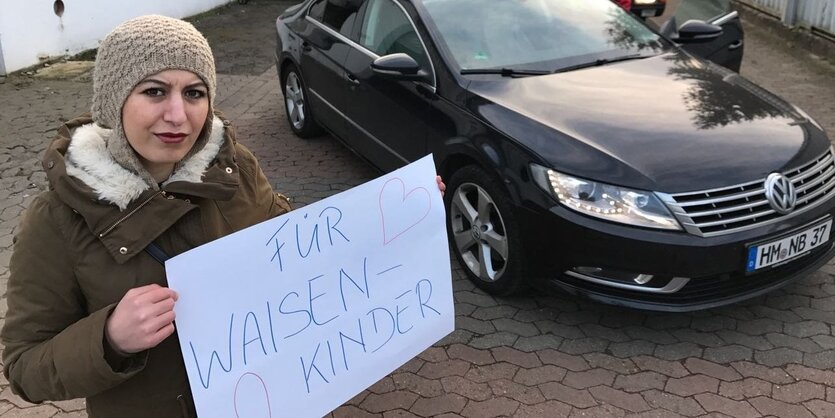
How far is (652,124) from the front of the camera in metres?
3.25

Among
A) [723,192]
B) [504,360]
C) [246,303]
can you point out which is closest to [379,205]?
[246,303]

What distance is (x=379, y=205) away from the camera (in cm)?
182

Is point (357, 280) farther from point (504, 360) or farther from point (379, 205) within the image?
point (504, 360)

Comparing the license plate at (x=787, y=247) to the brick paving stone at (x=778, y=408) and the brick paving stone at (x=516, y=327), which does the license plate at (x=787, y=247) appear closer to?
the brick paving stone at (x=778, y=408)

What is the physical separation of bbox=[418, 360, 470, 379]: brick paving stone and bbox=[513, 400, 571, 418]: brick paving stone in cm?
35

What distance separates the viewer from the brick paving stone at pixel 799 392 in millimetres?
2781

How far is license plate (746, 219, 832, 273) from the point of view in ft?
9.53

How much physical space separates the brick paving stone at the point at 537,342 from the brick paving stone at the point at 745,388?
2.40ft

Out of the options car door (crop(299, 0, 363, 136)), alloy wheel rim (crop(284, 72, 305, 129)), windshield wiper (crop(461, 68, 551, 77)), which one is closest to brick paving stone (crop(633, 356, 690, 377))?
windshield wiper (crop(461, 68, 551, 77))

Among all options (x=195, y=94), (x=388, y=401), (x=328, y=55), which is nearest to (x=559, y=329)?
(x=388, y=401)

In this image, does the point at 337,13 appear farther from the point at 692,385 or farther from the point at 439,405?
the point at 692,385

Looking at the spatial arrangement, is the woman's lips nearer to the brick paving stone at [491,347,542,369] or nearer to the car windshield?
the brick paving stone at [491,347,542,369]

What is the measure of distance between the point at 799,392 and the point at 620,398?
0.74 m

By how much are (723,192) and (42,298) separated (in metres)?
2.58
